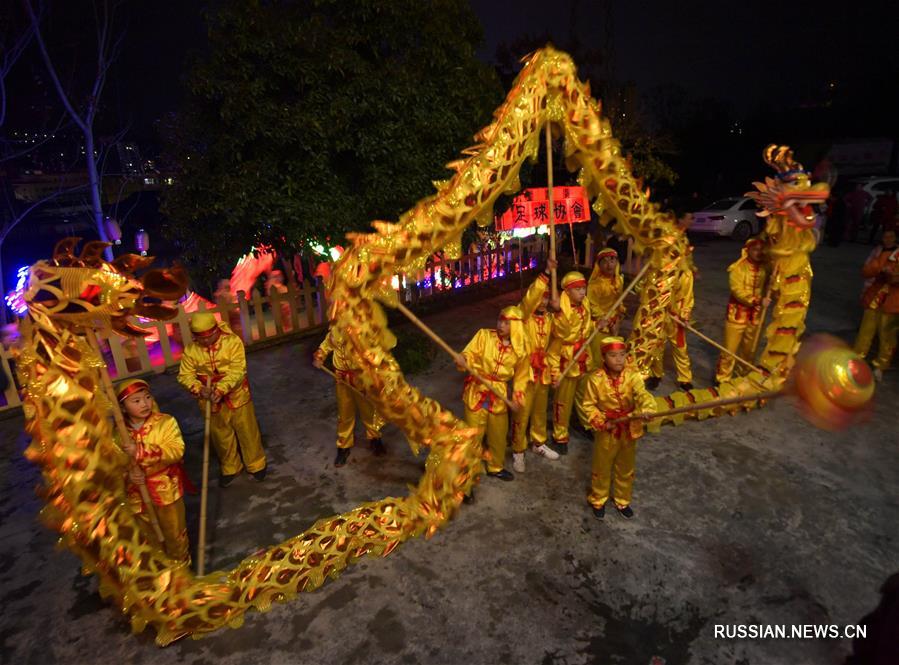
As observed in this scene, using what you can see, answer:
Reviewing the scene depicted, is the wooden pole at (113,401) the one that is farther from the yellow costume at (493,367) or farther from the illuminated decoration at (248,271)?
the illuminated decoration at (248,271)

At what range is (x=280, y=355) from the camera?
302 inches

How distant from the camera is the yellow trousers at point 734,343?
5.88m

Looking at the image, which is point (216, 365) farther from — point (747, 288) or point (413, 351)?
point (747, 288)

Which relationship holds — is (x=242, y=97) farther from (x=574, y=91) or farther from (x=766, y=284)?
(x=766, y=284)

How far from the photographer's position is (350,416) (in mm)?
4781

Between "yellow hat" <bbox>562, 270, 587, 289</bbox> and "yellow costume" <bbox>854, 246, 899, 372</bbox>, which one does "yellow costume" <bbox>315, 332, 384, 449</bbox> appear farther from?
"yellow costume" <bbox>854, 246, 899, 372</bbox>

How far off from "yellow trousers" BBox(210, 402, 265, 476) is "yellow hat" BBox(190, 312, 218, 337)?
2.19 feet

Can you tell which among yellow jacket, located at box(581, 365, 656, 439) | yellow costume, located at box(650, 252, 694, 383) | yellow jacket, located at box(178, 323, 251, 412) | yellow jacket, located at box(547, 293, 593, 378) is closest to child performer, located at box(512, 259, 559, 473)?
yellow jacket, located at box(547, 293, 593, 378)

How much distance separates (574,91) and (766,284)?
130 inches

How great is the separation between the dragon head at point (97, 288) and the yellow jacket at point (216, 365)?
1.30 m

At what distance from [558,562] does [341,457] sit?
2.26 m

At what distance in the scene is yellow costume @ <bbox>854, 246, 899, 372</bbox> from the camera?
5840 mm

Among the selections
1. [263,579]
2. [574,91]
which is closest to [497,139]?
[574,91]

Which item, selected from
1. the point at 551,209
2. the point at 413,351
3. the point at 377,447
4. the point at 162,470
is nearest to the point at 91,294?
the point at 162,470
